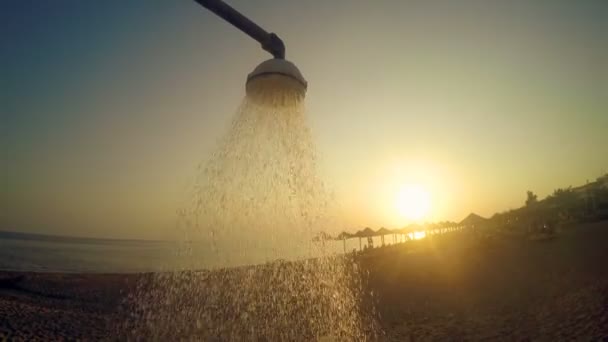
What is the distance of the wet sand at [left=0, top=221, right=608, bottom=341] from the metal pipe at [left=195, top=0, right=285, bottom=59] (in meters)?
9.65

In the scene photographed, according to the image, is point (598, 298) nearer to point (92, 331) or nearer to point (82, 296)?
point (92, 331)

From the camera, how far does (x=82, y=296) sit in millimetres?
20344

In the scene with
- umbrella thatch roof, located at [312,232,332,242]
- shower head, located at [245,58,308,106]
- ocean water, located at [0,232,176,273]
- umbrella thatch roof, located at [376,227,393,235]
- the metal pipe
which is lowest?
ocean water, located at [0,232,176,273]

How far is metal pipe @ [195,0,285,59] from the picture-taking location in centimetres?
218

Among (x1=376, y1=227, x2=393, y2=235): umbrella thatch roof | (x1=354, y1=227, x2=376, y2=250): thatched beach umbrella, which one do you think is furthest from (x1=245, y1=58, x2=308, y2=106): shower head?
(x1=376, y1=227, x2=393, y2=235): umbrella thatch roof

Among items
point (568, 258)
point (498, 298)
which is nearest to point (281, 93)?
point (498, 298)

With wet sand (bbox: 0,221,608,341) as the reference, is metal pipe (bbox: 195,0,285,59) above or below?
above

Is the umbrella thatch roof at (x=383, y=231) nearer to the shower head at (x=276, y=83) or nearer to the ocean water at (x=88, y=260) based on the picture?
the ocean water at (x=88, y=260)

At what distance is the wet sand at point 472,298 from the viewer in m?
8.98

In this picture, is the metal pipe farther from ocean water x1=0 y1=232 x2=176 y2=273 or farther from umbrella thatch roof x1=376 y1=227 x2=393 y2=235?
ocean water x1=0 y1=232 x2=176 y2=273

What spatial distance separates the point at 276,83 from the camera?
2.66m

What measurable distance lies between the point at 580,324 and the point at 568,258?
761 cm

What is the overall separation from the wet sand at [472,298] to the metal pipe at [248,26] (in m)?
9.65

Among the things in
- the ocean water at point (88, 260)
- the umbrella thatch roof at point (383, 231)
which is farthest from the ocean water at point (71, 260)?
the umbrella thatch roof at point (383, 231)
